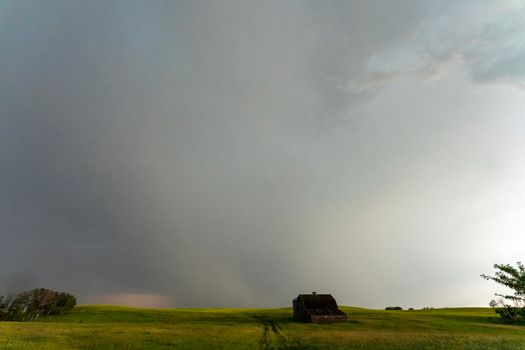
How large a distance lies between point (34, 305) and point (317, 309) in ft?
218

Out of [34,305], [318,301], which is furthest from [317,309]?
[34,305]

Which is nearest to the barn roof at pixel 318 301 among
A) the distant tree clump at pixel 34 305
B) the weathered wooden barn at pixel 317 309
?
the weathered wooden barn at pixel 317 309

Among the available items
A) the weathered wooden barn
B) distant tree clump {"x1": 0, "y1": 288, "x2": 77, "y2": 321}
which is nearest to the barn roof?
the weathered wooden barn

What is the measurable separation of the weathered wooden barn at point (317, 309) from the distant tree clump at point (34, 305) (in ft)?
183

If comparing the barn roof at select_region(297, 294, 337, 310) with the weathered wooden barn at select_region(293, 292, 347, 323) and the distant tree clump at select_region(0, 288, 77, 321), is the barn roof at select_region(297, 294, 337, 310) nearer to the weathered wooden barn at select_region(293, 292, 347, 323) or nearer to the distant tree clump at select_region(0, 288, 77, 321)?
the weathered wooden barn at select_region(293, 292, 347, 323)

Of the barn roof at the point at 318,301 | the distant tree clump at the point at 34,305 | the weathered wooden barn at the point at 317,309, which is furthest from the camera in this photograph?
the distant tree clump at the point at 34,305

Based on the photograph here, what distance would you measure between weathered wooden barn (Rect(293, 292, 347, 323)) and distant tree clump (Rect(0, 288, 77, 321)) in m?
55.9

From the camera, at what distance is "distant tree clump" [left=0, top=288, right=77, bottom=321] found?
77.2 metres

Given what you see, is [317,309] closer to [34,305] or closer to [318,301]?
[318,301]

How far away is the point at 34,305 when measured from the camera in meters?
80.7

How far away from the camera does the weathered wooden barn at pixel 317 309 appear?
61.3 metres

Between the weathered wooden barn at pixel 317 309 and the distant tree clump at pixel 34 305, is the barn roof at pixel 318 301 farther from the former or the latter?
the distant tree clump at pixel 34 305

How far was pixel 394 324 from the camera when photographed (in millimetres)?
56688

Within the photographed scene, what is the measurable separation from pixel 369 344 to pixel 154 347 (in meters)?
20.2
